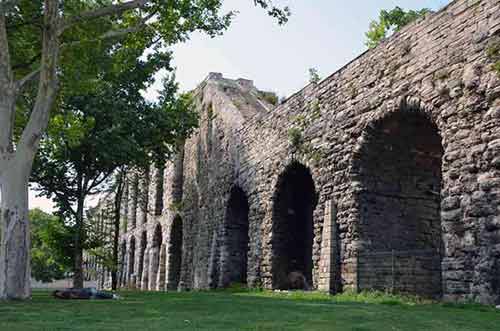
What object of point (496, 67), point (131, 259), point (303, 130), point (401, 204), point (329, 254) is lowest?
point (131, 259)

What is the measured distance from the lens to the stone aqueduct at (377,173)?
8.81m

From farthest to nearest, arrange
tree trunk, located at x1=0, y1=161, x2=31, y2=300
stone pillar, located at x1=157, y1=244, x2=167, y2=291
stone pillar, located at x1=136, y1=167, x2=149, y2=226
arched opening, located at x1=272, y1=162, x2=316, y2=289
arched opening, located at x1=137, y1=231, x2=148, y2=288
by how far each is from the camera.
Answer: arched opening, located at x1=137, y1=231, x2=148, y2=288 → stone pillar, located at x1=136, y1=167, x2=149, y2=226 → stone pillar, located at x1=157, y1=244, x2=167, y2=291 → arched opening, located at x1=272, y1=162, x2=316, y2=289 → tree trunk, located at x1=0, y1=161, x2=31, y2=300

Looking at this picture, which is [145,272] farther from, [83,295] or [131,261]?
[83,295]

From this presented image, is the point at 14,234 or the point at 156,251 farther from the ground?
the point at 14,234

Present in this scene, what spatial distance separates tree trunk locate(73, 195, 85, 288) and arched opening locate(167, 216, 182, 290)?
7244 mm

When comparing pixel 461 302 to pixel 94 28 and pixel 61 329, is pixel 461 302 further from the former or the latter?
pixel 94 28

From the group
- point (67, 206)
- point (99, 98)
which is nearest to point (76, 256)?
point (67, 206)

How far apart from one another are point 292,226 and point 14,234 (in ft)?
28.0

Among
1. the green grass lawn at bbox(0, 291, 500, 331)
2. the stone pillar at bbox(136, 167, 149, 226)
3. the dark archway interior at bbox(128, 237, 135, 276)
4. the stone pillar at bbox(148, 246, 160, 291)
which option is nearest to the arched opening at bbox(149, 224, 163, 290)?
the stone pillar at bbox(148, 246, 160, 291)

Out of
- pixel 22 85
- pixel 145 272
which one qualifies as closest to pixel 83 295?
pixel 22 85

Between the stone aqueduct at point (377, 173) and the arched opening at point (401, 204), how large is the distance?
25 millimetres

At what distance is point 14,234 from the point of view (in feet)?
28.4

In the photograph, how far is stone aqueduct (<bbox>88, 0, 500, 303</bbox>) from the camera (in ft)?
28.9

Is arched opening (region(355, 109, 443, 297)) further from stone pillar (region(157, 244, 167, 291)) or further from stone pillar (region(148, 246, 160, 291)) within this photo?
stone pillar (region(148, 246, 160, 291))
